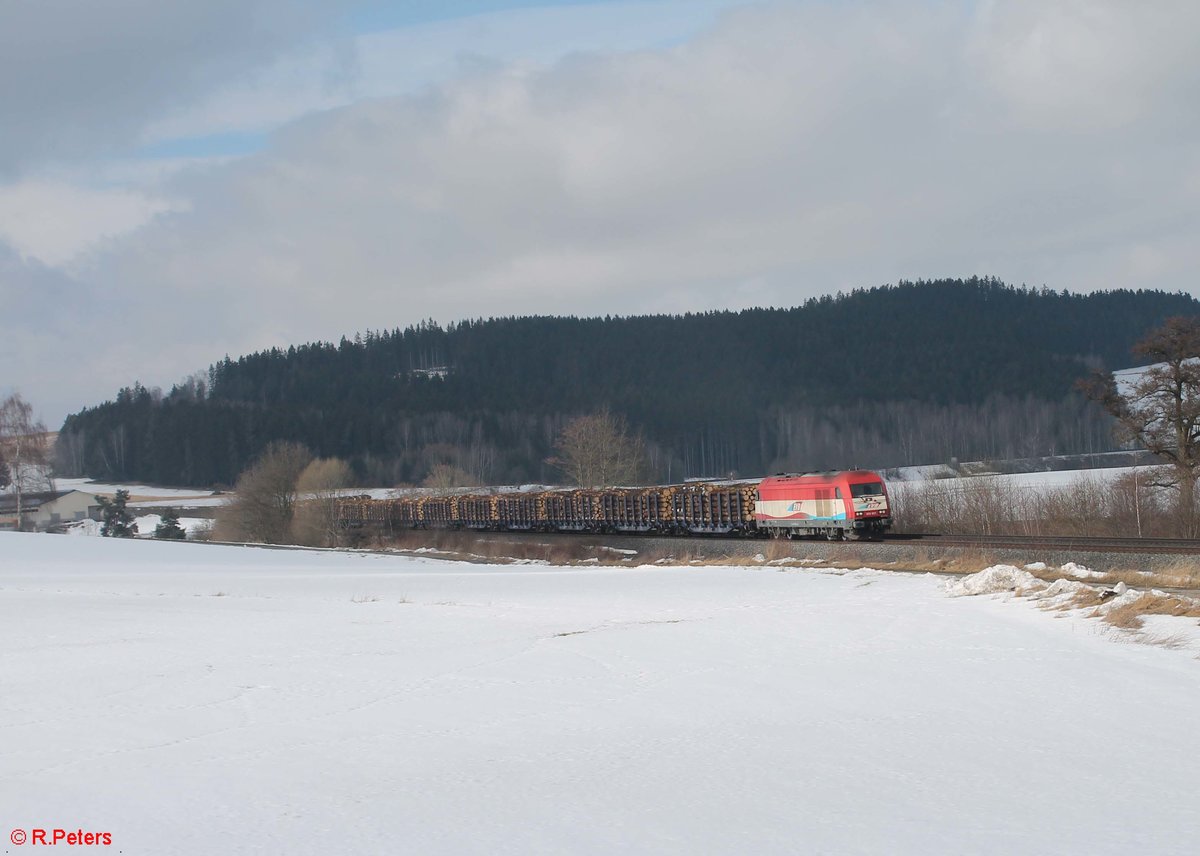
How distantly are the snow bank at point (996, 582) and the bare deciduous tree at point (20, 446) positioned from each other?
84482 millimetres

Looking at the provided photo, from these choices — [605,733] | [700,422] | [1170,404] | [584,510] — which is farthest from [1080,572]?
[700,422]

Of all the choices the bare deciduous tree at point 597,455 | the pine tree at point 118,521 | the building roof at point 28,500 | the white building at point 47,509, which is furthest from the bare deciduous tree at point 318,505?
the building roof at point 28,500

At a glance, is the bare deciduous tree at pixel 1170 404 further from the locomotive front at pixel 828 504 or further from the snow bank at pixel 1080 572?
the snow bank at pixel 1080 572

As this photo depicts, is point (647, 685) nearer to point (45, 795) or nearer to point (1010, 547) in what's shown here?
point (45, 795)

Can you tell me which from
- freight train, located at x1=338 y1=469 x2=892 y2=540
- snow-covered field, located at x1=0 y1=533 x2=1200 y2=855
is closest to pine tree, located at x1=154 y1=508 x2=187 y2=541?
freight train, located at x1=338 y1=469 x2=892 y2=540

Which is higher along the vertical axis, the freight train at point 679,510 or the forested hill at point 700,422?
the forested hill at point 700,422

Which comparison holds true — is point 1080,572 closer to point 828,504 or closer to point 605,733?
point 828,504

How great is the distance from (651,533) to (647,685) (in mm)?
47746

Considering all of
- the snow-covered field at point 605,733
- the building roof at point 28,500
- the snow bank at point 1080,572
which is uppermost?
the building roof at point 28,500

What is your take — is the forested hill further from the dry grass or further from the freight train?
the dry grass

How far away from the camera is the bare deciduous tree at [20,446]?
87.1 m

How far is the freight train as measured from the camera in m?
41.7

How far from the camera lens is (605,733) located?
10297 millimetres

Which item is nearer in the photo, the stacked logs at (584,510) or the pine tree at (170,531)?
the stacked logs at (584,510)
